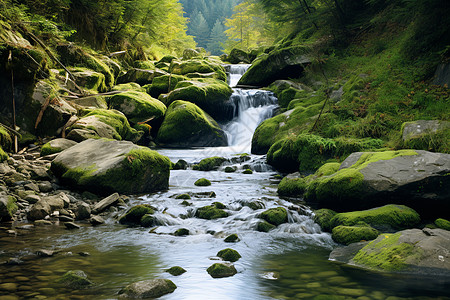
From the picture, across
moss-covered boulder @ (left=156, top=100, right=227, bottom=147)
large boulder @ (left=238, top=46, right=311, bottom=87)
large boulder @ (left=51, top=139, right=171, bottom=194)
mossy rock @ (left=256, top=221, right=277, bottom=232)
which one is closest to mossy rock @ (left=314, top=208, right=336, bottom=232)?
mossy rock @ (left=256, top=221, right=277, bottom=232)

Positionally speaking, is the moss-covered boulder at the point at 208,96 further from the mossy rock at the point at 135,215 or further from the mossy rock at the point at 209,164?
the mossy rock at the point at 135,215

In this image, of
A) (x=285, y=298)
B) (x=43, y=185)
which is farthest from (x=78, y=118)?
(x=285, y=298)

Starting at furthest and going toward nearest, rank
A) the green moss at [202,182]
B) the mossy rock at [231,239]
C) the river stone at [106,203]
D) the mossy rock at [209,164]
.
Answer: the mossy rock at [209,164]
the green moss at [202,182]
the river stone at [106,203]
the mossy rock at [231,239]

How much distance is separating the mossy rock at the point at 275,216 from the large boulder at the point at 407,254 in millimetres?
1649

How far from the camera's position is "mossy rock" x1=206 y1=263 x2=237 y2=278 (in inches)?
153

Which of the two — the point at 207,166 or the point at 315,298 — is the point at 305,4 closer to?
the point at 207,166

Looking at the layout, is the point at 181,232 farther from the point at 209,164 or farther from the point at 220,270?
the point at 209,164

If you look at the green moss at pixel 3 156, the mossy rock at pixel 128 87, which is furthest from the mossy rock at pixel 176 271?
the mossy rock at pixel 128 87

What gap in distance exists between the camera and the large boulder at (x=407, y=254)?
3.73 metres

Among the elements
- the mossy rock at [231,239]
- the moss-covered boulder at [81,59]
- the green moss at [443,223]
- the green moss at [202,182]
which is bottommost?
A: the mossy rock at [231,239]

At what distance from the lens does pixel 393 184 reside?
19.1 feet

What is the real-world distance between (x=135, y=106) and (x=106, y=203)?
27.7 ft

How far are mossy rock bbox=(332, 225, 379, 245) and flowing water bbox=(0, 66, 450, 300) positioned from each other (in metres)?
0.20

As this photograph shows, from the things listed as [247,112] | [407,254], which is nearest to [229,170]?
[247,112]
